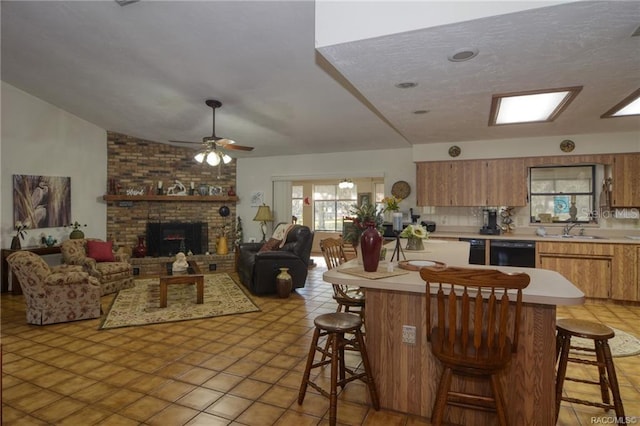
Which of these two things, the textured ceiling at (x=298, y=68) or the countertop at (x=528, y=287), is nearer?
the countertop at (x=528, y=287)

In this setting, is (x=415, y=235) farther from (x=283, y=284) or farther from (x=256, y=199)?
(x=256, y=199)

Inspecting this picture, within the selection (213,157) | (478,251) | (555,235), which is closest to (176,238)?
(213,157)

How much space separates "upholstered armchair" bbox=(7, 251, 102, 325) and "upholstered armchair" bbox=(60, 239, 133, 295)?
103cm

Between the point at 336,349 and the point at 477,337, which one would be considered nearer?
the point at 477,337

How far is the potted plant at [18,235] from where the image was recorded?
16.9ft

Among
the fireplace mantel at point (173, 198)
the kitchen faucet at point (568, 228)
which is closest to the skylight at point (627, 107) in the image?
the kitchen faucet at point (568, 228)

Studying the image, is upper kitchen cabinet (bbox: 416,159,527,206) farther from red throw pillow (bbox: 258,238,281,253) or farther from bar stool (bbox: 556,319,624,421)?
bar stool (bbox: 556,319,624,421)

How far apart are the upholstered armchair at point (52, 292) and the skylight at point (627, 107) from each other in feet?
19.4

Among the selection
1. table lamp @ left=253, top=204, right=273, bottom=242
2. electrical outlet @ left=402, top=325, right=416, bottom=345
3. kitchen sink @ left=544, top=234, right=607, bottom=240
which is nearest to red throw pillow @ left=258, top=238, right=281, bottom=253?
table lamp @ left=253, top=204, right=273, bottom=242

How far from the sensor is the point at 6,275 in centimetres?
531

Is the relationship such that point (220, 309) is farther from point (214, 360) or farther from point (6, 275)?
point (6, 275)

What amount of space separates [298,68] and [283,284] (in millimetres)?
2878

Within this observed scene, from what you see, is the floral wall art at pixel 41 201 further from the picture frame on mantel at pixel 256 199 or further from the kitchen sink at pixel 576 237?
the kitchen sink at pixel 576 237

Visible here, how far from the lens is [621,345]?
3.37m
